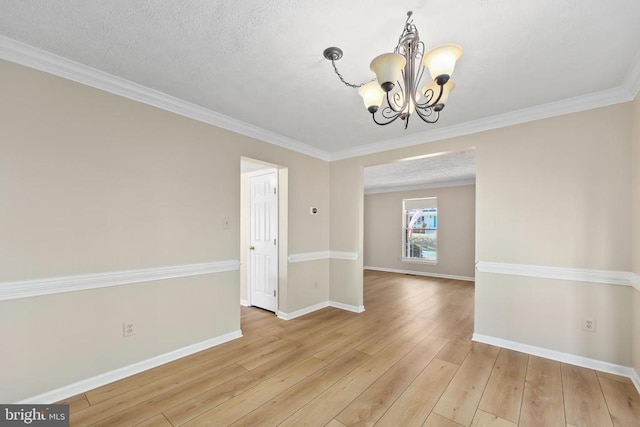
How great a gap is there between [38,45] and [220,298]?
8.36 ft

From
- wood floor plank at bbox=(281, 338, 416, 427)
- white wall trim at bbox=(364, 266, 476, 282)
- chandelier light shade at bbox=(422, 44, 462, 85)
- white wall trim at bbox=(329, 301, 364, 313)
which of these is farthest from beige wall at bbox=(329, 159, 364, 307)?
white wall trim at bbox=(364, 266, 476, 282)

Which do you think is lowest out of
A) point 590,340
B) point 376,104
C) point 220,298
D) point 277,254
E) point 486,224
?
point 590,340

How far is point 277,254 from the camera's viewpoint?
398 cm

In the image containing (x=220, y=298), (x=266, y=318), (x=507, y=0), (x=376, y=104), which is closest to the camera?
(x=507, y=0)

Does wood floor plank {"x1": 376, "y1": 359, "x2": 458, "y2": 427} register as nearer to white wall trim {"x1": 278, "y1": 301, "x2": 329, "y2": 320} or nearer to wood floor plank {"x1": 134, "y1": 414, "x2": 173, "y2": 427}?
wood floor plank {"x1": 134, "y1": 414, "x2": 173, "y2": 427}

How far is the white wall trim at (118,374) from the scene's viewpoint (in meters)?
1.95

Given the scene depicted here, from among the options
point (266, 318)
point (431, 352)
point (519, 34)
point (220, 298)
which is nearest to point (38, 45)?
point (220, 298)

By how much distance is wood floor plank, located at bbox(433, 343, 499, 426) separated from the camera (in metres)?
1.90

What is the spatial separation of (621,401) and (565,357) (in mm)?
597

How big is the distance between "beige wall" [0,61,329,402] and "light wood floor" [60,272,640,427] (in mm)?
370

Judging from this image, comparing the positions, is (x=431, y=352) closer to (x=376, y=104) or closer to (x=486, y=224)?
(x=486, y=224)

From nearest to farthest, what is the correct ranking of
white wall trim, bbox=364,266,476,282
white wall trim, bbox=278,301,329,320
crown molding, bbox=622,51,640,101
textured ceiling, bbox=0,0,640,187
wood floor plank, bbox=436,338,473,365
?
textured ceiling, bbox=0,0,640,187, crown molding, bbox=622,51,640,101, wood floor plank, bbox=436,338,473,365, white wall trim, bbox=278,301,329,320, white wall trim, bbox=364,266,476,282

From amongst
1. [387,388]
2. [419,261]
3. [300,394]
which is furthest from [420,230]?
[300,394]

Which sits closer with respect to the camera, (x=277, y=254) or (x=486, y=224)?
(x=486, y=224)
